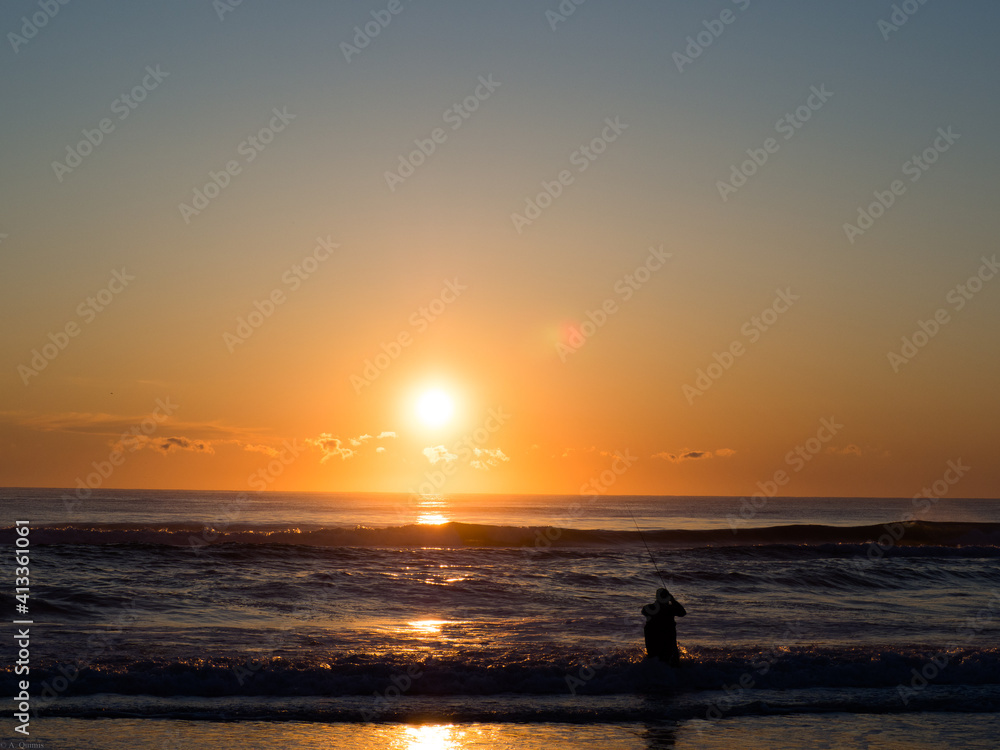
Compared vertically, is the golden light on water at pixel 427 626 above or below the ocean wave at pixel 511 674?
above

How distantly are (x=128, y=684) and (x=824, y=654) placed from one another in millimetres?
11626

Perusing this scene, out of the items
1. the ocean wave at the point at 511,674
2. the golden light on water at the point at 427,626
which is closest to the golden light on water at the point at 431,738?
the ocean wave at the point at 511,674

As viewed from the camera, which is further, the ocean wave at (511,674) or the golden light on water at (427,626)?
the golden light on water at (427,626)

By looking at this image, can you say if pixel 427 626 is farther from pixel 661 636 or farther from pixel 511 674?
pixel 661 636

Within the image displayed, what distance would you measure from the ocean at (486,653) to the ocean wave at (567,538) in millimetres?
5799

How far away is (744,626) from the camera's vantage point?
18484 mm

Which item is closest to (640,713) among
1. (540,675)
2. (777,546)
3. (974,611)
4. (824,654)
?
(540,675)

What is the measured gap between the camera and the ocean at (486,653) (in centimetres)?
1038

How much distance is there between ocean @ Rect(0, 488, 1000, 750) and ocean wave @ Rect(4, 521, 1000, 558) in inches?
228

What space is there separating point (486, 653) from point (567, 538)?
28.1 m

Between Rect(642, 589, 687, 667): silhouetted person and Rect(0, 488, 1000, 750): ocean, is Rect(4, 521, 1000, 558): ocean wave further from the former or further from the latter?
Rect(642, 589, 687, 667): silhouetted person

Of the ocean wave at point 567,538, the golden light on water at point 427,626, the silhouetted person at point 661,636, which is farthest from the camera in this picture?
the ocean wave at point 567,538

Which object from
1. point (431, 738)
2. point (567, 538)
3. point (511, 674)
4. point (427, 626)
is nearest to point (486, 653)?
point (511, 674)

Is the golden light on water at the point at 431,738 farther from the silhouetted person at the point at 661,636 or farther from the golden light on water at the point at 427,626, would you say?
the golden light on water at the point at 427,626
